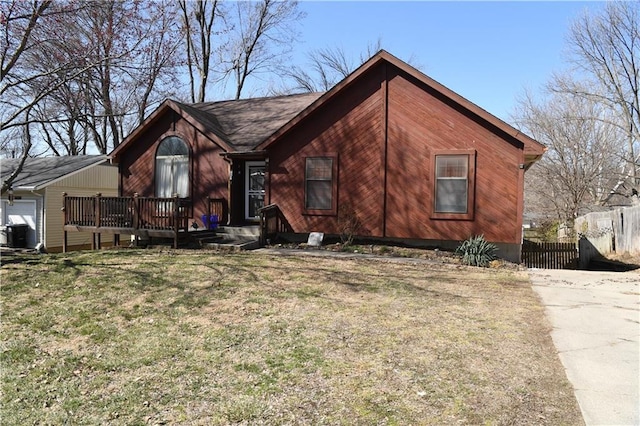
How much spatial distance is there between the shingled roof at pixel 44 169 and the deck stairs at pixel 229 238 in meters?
12.5

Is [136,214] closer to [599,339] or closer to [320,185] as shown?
[320,185]

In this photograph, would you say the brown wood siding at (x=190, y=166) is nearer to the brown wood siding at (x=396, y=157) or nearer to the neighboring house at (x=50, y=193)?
the brown wood siding at (x=396, y=157)

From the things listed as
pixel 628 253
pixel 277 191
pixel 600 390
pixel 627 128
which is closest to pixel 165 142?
pixel 277 191

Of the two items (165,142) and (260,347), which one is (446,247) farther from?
(165,142)

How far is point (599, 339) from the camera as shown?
17.8ft

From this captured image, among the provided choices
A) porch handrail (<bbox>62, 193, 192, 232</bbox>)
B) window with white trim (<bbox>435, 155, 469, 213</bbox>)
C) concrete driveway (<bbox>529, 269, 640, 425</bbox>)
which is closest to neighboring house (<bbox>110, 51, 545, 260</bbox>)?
window with white trim (<bbox>435, 155, 469, 213</bbox>)

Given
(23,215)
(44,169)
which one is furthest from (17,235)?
(44,169)

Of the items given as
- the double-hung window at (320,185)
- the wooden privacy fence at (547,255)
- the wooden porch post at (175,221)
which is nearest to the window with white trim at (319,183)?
the double-hung window at (320,185)

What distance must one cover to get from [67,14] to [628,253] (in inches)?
738

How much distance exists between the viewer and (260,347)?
5117 mm

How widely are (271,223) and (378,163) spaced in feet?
12.2

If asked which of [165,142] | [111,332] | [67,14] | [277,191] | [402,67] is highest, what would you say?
[67,14]

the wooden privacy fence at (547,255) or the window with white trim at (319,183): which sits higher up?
the window with white trim at (319,183)

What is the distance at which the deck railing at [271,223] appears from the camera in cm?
1301
